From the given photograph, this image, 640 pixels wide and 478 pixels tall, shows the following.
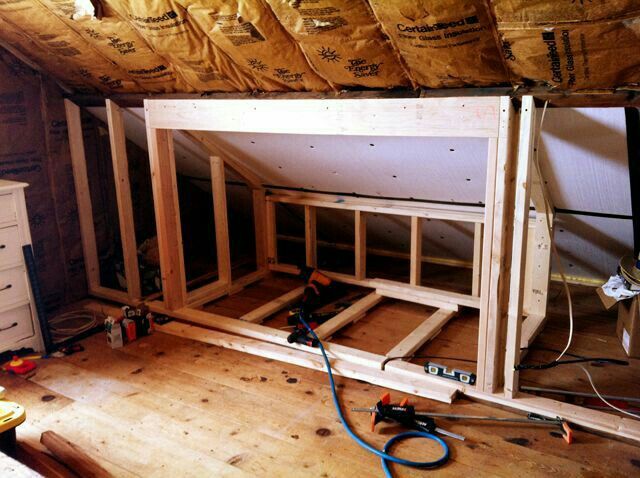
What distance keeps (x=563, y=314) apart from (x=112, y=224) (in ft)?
9.36

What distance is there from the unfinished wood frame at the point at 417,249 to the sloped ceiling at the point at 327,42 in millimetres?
105

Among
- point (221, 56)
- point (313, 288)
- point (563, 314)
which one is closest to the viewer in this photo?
point (221, 56)

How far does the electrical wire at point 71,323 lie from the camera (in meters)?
2.95

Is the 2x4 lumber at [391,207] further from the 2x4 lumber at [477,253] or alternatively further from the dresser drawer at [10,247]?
the dresser drawer at [10,247]

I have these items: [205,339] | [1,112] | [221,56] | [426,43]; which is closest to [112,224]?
[1,112]

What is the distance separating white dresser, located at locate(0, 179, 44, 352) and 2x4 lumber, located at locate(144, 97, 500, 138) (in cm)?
74

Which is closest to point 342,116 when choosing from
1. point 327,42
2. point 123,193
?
point 327,42

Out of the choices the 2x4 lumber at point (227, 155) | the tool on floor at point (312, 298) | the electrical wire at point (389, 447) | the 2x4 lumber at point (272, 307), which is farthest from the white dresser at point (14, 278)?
the electrical wire at point (389, 447)

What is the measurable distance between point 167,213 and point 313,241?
971 mm

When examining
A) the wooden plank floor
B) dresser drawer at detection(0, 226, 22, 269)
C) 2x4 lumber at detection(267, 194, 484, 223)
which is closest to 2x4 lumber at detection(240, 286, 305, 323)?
the wooden plank floor

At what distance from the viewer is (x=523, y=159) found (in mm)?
1877

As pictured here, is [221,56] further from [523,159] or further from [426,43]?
[523,159]

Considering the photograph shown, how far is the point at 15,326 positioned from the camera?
2.59m

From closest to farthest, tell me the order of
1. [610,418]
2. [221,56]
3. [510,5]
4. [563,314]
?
1. [510,5]
2. [610,418]
3. [221,56]
4. [563,314]
